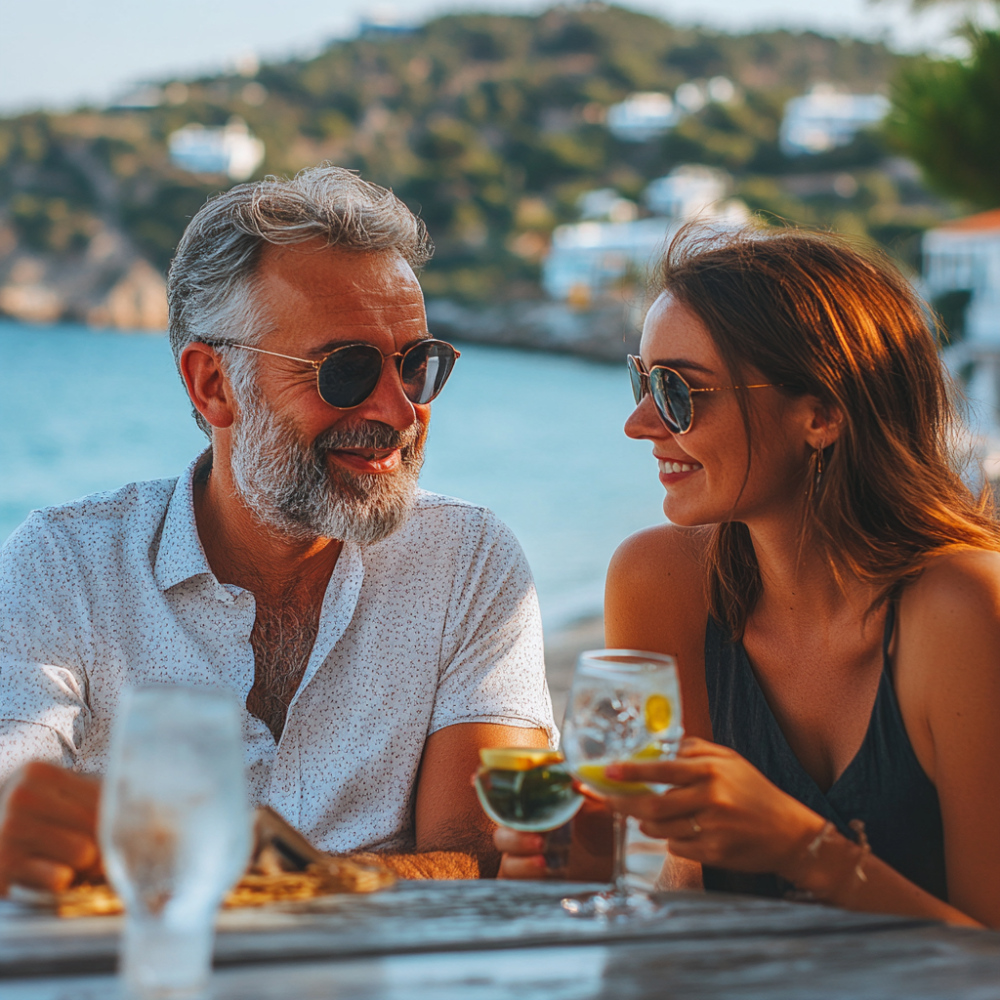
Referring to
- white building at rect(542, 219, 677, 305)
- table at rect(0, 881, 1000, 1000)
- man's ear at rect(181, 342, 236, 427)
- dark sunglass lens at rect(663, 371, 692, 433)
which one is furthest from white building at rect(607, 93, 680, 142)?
table at rect(0, 881, 1000, 1000)

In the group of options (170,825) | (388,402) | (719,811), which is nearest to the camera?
(170,825)

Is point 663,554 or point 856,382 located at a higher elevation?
point 856,382

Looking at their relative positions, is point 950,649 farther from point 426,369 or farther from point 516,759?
point 426,369

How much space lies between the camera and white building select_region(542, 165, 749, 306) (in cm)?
6222

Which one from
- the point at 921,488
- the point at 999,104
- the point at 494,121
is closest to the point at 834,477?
the point at 921,488

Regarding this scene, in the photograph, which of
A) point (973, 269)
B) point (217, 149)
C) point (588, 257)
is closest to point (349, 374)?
point (973, 269)

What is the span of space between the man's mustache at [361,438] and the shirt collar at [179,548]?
0.96 feet

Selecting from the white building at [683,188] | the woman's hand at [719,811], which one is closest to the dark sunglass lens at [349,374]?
the woman's hand at [719,811]

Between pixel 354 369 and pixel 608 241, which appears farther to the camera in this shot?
pixel 608 241

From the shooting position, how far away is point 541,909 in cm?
129

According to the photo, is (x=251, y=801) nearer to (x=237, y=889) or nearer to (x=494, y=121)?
(x=237, y=889)

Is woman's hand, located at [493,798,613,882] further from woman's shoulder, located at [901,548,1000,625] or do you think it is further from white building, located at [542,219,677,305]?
white building, located at [542,219,677,305]

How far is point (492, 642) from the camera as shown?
2.39 metres

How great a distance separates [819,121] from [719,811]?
8688cm
